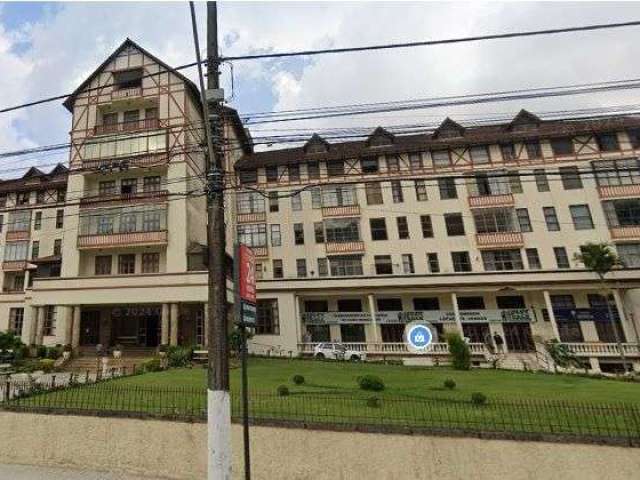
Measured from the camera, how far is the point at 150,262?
32781mm

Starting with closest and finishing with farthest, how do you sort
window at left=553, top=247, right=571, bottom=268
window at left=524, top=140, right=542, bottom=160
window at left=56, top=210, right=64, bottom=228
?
window at left=553, top=247, right=571, bottom=268
window at left=524, top=140, right=542, bottom=160
window at left=56, top=210, right=64, bottom=228

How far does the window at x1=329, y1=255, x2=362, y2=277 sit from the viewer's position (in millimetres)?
37125

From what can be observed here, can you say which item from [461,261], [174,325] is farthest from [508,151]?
[174,325]

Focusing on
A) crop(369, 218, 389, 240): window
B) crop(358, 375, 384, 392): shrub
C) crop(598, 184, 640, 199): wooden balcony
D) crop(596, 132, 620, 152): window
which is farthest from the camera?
crop(369, 218, 389, 240): window

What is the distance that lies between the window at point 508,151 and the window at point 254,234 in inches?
941

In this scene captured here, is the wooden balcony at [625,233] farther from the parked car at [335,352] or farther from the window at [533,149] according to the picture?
the parked car at [335,352]

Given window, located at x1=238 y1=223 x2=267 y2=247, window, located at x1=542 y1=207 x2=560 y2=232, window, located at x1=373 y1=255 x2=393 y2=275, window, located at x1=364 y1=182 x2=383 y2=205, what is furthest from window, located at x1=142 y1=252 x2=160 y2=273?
window, located at x1=542 y1=207 x2=560 y2=232

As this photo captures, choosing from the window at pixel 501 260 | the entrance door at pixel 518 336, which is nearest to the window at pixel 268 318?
the window at pixel 501 260

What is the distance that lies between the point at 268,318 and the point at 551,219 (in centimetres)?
2672

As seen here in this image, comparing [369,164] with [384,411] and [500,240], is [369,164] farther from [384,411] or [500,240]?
[384,411]

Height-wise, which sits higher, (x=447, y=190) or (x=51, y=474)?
(x=447, y=190)

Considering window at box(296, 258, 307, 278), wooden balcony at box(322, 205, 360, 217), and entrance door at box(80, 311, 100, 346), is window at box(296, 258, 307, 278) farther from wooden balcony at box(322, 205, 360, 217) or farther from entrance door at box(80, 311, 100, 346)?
entrance door at box(80, 311, 100, 346)

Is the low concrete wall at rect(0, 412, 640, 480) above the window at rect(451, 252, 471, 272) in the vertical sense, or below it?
below

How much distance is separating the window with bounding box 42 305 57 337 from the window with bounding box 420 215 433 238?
34500mm
